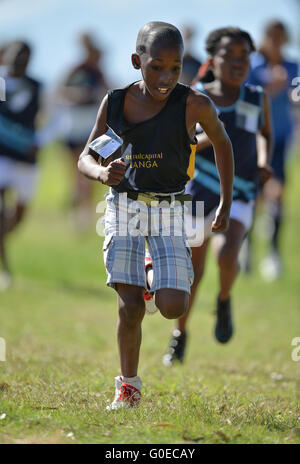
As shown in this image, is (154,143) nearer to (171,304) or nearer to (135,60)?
(135,60)

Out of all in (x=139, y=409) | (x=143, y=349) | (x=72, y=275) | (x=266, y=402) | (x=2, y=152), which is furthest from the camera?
(x=72, y=275)

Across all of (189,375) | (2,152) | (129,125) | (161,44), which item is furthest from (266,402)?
(2,152)

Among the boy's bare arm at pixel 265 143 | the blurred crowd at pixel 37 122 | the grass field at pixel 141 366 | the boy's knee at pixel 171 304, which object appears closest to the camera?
the grass field at pixel 141 366

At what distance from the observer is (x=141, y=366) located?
6.12 metres

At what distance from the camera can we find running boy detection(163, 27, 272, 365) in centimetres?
586

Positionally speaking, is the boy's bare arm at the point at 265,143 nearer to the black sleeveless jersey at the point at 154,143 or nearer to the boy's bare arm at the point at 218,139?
the boy's bare arm at the point at 218,139

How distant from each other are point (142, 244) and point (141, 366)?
187 centimetres

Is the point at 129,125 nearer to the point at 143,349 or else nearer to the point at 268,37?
the point at 143,349

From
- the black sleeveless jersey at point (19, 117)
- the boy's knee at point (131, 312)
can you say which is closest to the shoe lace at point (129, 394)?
the boy's knee at point (131, 312)

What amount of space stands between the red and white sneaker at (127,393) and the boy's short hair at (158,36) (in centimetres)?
186

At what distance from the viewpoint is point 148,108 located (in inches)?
178

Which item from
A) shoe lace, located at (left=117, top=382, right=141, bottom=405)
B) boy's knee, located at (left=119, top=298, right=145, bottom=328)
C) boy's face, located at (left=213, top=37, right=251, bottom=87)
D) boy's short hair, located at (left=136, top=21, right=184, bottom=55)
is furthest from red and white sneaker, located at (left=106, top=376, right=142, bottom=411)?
boy's face, located at (left=213, top=37, right=251, bottom=87)

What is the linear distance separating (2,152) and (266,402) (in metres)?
5.64

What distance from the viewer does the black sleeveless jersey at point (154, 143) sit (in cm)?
448
